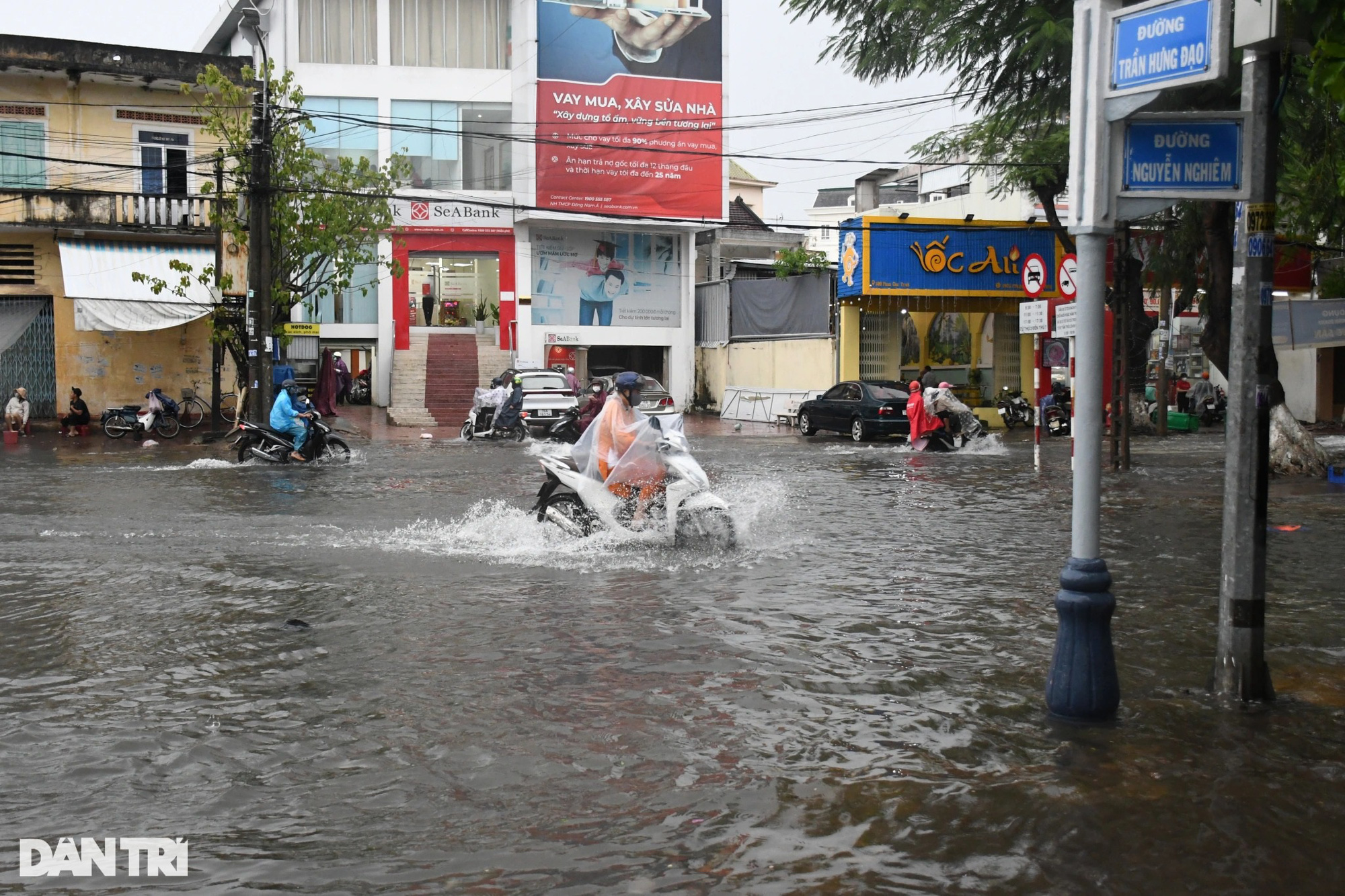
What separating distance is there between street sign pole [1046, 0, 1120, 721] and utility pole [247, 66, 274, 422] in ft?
72.7

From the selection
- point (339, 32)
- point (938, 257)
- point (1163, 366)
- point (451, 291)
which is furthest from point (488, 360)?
point (1163, 366)

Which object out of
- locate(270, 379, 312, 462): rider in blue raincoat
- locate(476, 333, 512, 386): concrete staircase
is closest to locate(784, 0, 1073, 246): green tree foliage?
locate(270, 379, 312, 462): rider in blue raincoat

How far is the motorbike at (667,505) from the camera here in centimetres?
1092

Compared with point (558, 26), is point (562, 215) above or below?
below

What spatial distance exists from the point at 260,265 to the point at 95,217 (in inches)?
290

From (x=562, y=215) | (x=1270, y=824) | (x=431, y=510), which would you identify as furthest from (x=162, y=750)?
(x=562, y=215)

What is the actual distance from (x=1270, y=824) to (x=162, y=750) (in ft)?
14.5

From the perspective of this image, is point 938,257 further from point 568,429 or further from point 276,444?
point 276,444

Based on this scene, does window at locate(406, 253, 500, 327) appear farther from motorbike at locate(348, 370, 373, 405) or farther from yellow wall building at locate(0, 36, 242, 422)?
yellow wall building at locate(0, 36, 242, 422)

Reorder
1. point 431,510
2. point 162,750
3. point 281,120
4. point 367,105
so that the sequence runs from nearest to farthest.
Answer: point 162,750 < point 431,510 < point 281,120 < point 367,105

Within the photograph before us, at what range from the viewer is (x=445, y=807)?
187 inches

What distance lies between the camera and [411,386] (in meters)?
39.3

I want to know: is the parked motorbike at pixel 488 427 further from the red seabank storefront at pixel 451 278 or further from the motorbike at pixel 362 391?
the motorbike at pixel 362 391

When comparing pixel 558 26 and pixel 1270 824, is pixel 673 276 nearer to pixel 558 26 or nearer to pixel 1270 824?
pixel 558 26
